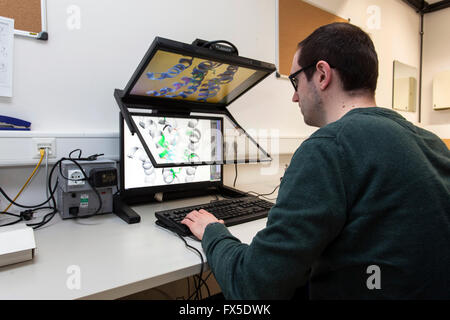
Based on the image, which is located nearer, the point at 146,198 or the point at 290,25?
the point at 146,198

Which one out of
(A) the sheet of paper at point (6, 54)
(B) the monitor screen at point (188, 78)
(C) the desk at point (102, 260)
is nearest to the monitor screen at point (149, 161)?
(B) the monitor screen at point (188, 78)

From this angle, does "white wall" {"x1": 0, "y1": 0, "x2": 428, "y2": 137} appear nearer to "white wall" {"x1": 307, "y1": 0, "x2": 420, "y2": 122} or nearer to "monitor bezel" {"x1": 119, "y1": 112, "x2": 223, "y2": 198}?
"monitor bezel" {"x1": 119, "y1": 112, "x2": 223, "y2": 198}

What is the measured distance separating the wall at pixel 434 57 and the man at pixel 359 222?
128 inches

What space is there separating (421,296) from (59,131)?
4.31ft

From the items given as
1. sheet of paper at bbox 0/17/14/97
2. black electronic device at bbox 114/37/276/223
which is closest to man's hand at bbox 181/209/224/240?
black electronic device at bbox 114/37/276/223

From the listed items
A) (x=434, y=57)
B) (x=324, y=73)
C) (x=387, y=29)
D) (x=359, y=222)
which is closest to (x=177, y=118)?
(x=324, y=73)

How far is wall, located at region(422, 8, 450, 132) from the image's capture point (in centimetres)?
308

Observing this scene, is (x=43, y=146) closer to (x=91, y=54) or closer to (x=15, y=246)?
(x=91, y=54)

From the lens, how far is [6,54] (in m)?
1.03

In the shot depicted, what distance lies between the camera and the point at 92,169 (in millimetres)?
976

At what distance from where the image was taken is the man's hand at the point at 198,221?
78 centimetres

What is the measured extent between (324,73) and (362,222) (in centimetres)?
44
